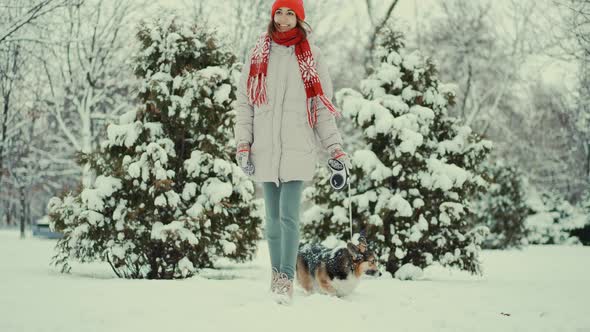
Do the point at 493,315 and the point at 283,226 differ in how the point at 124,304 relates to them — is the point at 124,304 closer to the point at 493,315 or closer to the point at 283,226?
the point at 283,226

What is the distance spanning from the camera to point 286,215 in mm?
4234

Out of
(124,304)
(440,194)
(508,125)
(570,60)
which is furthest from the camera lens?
(508,125)

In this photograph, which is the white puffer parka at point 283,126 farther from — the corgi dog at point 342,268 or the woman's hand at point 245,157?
the corgi dog at point 342,268

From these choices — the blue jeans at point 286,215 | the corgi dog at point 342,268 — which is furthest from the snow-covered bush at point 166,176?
the blue jeans at point 286,215

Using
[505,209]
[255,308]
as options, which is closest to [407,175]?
[255,308]

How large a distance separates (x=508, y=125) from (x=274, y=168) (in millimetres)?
31378

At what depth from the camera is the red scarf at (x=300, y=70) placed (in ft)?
13.9

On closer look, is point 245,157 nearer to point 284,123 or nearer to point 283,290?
point 284,123

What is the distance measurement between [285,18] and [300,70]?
412 millimetres

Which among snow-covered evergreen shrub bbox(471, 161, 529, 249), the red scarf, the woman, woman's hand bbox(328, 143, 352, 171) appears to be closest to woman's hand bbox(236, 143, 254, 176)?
the woman

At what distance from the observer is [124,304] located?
13.3 feet

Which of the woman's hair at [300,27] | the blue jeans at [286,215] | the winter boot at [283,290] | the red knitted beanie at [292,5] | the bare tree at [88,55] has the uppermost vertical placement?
the bare tree at [88,55]

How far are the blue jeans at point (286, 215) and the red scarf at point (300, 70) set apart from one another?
1.79 ft

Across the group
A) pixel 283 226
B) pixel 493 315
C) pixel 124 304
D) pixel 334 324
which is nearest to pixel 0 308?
pixel 124 304
